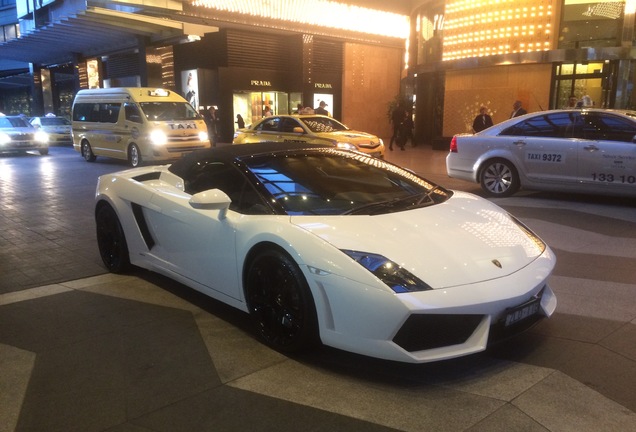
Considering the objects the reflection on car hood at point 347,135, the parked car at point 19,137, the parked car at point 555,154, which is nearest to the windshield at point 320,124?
the reflection on car hood at point 347,135

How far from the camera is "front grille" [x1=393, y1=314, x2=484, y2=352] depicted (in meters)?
3.03

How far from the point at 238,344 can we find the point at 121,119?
13.6m

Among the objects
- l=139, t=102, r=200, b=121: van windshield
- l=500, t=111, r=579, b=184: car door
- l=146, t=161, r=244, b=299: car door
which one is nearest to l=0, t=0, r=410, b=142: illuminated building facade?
l=139, t=102, r=200, b=121: van windshield

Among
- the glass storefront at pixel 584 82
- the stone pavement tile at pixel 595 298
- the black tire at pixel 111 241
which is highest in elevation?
the glass storefront at pixel 584 82

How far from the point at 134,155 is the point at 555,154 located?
11.3 meters

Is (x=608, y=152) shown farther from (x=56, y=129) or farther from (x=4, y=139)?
(x=56, y=129)

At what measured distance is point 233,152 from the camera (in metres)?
4.52

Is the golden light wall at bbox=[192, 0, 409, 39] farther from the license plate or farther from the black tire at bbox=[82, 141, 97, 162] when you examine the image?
the license plate

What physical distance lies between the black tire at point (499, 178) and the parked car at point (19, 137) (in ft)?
54.8

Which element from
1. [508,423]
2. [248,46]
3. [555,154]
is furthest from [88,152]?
[508,423]

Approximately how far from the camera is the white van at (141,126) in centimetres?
1498

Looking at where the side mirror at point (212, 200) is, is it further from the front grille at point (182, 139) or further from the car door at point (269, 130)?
the front grille at point (182, 139)

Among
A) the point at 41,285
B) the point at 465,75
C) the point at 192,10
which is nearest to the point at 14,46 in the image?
the point at 192,10

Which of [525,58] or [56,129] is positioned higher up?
[525,58]
